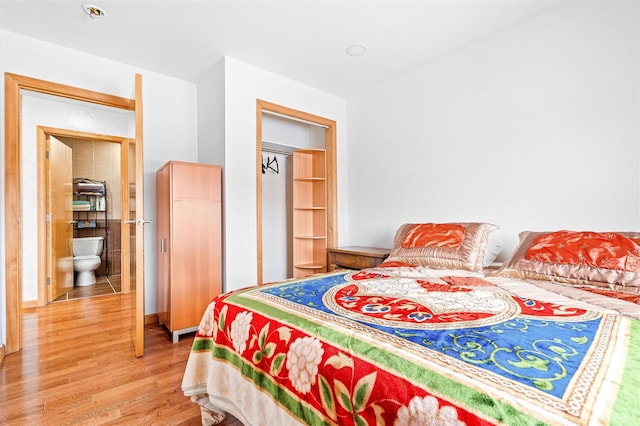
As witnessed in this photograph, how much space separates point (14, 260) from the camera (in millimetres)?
2518

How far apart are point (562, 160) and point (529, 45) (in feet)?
3.05

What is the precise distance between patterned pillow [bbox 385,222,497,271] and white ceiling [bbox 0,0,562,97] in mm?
1586

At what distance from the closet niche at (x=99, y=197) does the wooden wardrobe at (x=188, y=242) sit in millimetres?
3353

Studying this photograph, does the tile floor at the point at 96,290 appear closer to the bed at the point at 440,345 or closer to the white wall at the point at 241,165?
the white wall at the point at 241,165

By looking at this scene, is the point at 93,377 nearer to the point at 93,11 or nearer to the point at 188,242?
the point at 188,242

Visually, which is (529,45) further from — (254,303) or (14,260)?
(14,260)

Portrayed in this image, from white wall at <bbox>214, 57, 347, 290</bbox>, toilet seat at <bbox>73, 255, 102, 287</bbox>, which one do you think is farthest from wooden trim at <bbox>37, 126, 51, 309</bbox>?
white wall at <bbox>214, 57, 347, 290</bbox>


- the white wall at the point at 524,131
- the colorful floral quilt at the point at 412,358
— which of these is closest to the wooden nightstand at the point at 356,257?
the white wall at the point at 524,131

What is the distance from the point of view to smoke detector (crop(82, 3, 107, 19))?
2191 mm

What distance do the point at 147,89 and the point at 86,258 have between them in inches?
124

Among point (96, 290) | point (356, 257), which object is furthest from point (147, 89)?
point (96, 290)

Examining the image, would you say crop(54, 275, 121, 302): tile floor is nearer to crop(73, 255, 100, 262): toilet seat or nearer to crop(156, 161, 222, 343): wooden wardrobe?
crop(73, 255, 100, 262): toilet seat

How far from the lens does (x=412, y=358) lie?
808 mm

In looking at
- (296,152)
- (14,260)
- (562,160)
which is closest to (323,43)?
(296,152)
